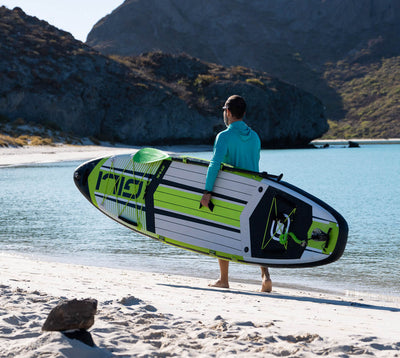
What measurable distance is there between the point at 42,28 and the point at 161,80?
13865 millimetres

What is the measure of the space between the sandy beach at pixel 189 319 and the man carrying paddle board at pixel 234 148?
76cm

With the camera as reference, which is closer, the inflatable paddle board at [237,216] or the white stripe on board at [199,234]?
the inflatable paddle board at [237,216]

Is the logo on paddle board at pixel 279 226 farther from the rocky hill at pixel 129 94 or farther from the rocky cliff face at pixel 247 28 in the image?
the rocky cliff face at pixel 247 28

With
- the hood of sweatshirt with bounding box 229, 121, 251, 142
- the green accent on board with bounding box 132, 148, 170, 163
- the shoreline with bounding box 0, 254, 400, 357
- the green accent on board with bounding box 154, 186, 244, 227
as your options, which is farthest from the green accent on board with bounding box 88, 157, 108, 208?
the hood of sweatshirt with bounding box 229, 121, 251, 142

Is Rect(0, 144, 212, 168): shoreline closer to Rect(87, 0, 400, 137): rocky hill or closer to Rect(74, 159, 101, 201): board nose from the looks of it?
Rect(74, 159, 101, 201): board nose

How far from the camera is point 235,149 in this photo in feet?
18.0

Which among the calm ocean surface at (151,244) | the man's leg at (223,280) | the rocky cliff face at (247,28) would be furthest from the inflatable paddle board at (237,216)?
the rocky cliff face at (247,28)

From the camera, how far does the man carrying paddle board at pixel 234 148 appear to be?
17.4 feet

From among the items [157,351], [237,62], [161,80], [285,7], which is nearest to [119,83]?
[161,80]

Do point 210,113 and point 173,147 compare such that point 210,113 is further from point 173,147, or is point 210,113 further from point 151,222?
point 151,222

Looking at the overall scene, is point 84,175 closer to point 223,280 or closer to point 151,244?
point 151,244

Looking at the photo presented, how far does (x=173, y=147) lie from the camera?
54.6 meters

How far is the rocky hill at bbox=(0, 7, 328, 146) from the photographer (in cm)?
4906

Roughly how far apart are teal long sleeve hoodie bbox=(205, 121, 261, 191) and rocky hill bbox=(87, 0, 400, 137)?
130176 millimetres
